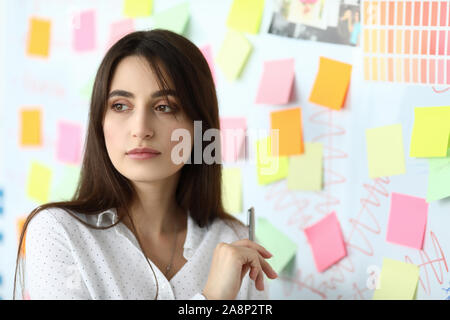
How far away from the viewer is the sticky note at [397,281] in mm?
1073

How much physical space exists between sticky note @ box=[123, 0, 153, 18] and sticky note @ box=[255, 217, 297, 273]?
624 mm

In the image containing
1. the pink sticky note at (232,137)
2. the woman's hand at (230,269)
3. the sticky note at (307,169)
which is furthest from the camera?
the pink sticky note at (232,137)

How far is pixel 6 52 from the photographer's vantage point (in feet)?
5.81

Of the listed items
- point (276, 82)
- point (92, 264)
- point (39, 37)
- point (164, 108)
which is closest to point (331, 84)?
point (276, 82)

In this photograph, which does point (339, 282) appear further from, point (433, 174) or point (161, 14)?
point (161, 14)

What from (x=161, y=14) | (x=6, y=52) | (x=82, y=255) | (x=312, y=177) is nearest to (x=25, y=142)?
(x=6, y=52)

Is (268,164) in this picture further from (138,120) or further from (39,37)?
(39,37)

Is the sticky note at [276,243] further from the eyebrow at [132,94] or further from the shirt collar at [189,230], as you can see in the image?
the eyebrow at [132,94]

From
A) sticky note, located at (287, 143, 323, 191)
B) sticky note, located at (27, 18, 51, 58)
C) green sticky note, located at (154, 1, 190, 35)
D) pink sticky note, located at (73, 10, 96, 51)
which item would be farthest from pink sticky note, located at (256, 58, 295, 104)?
sticky note, located at (27, 18, 51, 58)

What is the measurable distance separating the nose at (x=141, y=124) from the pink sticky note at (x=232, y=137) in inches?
12.4

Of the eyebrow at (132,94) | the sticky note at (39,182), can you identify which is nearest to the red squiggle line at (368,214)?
the eyebrow at (132,94)

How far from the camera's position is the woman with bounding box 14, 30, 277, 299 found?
1.04 meters

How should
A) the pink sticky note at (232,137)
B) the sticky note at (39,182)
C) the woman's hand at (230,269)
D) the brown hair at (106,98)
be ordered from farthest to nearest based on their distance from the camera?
the sticky note at (39,182) < the pink sticky note at (232,137) < the brown hair at (106,98) < the woman's hand at (230,269)

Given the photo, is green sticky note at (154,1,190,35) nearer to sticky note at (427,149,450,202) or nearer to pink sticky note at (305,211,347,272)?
pink sticky note at (305,211,347,272)
